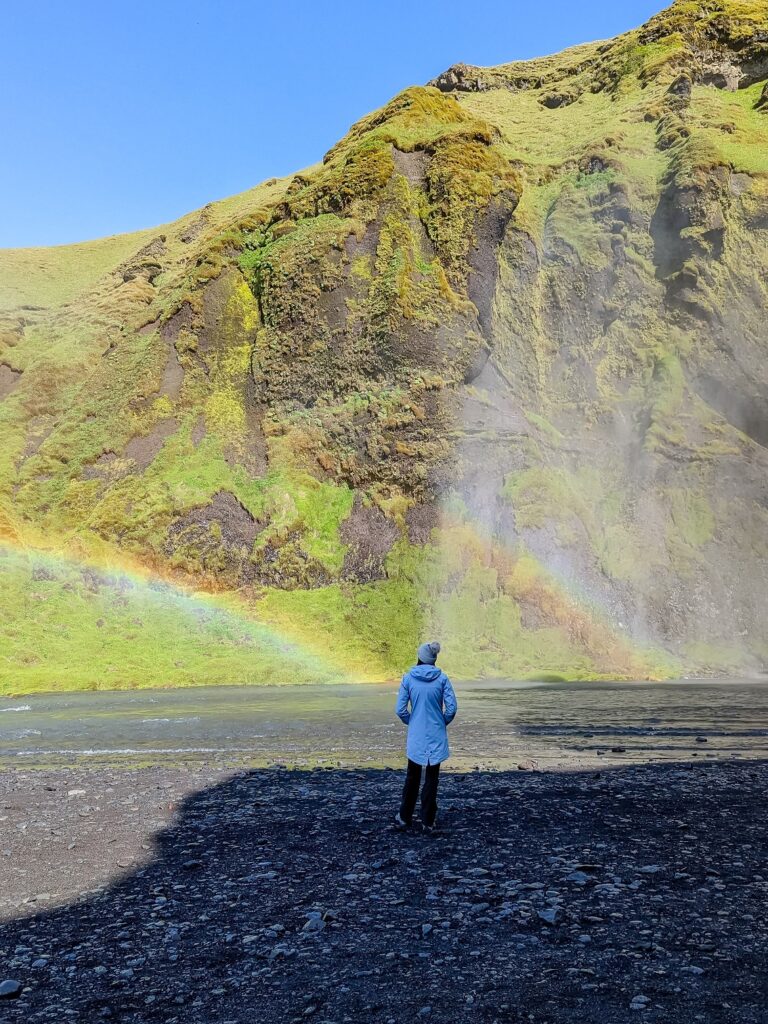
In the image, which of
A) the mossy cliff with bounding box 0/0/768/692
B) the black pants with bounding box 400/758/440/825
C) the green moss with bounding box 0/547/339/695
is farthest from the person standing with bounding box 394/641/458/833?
the mossy cliff with bounding box 0/0/768/692

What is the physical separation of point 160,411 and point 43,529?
12.5 metres

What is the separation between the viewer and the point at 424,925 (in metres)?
→ 7.43

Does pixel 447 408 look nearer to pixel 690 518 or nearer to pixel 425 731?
pixel 690 518

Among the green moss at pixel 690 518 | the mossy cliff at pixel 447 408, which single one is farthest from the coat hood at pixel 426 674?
the green moss at pixel 690 518

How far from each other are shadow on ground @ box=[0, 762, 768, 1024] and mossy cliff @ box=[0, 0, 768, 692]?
3390 centimetres

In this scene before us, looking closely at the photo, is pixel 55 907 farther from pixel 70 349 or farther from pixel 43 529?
pixel 70 349

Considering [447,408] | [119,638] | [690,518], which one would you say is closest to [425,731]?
[119,638]

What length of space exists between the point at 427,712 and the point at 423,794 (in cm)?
112

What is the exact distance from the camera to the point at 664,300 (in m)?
68.4

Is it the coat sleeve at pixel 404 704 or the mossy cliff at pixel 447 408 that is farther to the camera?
the mossy cliff at pixel 447 408

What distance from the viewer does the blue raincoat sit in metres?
11.2

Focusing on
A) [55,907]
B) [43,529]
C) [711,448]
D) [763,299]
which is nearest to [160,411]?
[43,529]

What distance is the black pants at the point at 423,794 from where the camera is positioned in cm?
1104

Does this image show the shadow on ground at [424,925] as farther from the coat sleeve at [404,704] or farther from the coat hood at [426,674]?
the coat hood at [426,674]
